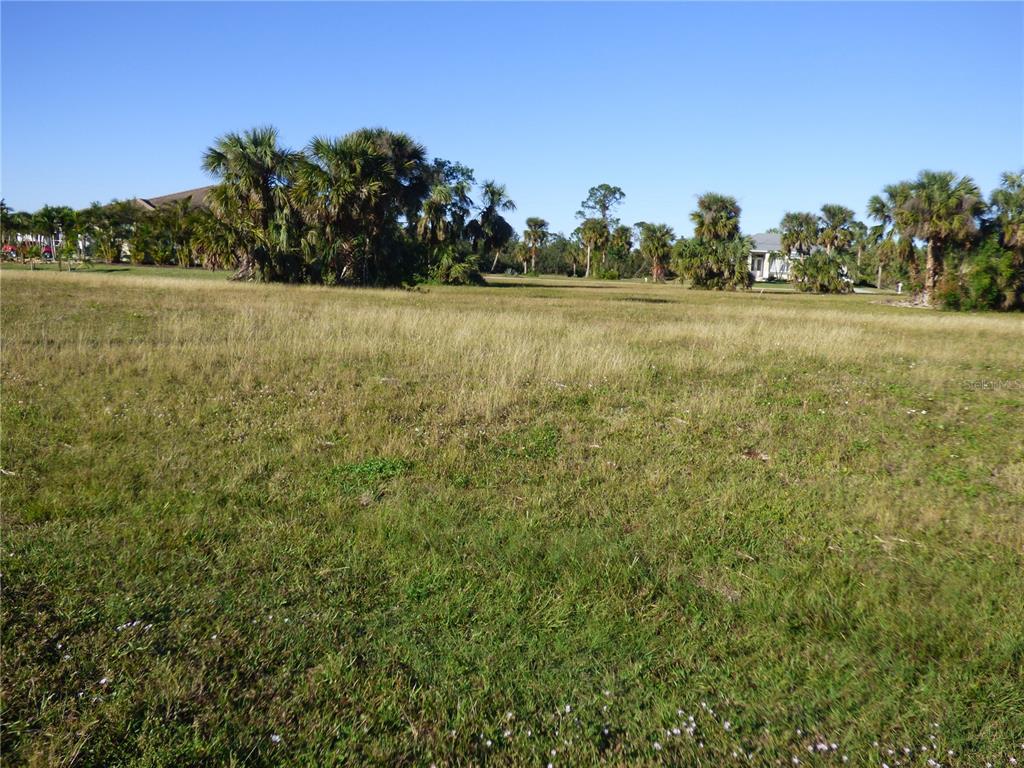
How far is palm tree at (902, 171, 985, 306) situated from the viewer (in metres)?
39.3

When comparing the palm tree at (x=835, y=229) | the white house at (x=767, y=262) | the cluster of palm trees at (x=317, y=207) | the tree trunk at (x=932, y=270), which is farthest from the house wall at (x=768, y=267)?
the cluster of palm trees at (x=317, y=207)

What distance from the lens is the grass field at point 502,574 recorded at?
299 centimetres

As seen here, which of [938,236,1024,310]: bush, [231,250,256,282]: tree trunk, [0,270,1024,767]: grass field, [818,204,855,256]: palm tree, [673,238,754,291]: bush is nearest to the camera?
[0,270,1024,767]: grass field

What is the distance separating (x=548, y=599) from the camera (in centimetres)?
407

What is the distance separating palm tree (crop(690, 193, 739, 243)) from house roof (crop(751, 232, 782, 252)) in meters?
35.8

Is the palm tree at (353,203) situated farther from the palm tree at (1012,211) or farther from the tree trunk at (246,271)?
the palm tree at (1012,211)

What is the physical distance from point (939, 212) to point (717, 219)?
942 inches

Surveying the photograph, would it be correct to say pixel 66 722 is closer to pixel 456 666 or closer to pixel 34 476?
pixel 456 666

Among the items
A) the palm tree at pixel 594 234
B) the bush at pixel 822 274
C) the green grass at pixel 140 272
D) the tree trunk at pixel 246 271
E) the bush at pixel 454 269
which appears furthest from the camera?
the palm tree at pixel 594 234

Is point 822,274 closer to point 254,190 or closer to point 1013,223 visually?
point 1013,223

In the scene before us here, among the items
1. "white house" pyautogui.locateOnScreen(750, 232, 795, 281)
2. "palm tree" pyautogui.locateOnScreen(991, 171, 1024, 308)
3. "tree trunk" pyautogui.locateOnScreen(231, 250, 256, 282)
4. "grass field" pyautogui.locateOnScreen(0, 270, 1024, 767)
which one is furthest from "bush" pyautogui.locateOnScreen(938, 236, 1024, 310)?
"white house" pyautogui.locateOnScreen(750, 232, 795, 281)

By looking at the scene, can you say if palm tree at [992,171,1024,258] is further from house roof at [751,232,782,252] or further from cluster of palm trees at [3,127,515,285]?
house roof at [751,232,782,252]

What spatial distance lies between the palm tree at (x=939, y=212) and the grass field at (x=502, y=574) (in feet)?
120

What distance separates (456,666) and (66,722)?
172cm
